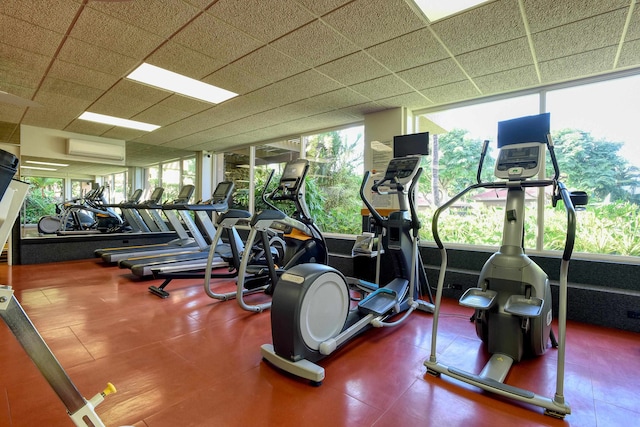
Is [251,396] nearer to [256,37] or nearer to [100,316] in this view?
[100,316]

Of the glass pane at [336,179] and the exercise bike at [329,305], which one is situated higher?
the glass pane at [336,179]

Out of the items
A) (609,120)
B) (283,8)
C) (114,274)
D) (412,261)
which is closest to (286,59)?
(283,8)

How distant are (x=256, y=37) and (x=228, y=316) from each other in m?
A: 2.70

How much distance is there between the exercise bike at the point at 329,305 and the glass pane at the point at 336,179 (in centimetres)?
216

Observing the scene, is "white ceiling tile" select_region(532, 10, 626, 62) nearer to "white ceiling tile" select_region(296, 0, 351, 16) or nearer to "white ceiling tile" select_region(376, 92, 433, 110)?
"white ceiling tile" select_region(376, 92, 433, 110)

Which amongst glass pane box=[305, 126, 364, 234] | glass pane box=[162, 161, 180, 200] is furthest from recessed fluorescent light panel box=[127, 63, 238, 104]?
glass pane box=[162, 161, 180, 200]

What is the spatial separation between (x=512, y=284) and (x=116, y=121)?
6.29 m

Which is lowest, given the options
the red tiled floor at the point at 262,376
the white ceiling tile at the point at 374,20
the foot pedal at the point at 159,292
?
the red tiled floor at the point at 262,376

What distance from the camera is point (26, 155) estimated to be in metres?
5.99

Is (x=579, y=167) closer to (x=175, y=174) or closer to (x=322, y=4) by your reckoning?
(x=322, y=4)

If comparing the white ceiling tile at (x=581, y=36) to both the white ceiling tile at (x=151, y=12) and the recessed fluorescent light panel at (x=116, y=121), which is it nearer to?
the white ceiling tile at (x=151, y=12)

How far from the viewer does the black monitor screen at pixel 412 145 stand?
3.35 meters

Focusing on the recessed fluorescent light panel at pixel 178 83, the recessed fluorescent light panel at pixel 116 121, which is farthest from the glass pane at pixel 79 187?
the recessed fluorescent light panel at pixel 178 83

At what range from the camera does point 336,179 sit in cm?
603
